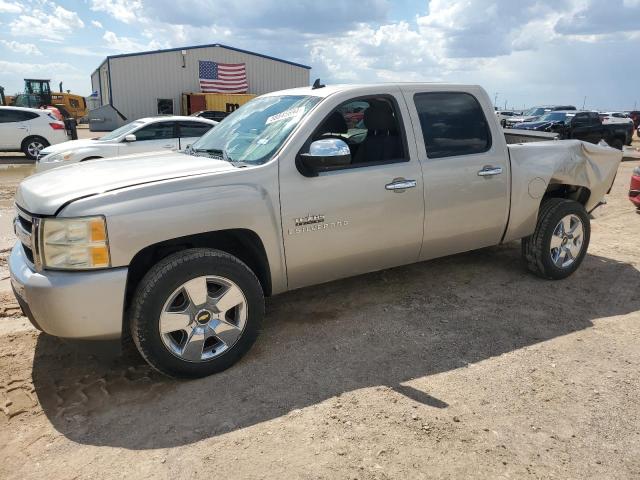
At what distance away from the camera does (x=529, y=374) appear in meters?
3.36

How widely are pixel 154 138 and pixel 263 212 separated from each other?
7.93m

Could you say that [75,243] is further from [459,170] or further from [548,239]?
[548,239]

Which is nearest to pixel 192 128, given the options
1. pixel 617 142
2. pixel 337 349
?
pixel 337 349

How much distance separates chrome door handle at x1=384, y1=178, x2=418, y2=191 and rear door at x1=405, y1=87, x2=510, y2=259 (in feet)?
0.49

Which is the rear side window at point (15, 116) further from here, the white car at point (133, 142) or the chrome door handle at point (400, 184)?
the chrome door handle at point (400, 184)

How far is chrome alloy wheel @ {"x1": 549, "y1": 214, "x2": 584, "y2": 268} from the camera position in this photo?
4.92 m

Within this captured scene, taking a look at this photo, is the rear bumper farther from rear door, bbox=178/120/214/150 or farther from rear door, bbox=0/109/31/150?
rear door, bbox=0/109/31/150

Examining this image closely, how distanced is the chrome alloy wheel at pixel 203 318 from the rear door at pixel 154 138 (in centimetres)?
756

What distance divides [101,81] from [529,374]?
136ft

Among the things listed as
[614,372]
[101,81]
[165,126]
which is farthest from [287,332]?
[101,81]

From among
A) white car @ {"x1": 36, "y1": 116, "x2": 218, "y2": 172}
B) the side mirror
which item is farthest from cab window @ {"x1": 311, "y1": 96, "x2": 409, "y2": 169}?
white car @ {"x1": 36, "y1": 116, "x2": 218, "y2": 172}

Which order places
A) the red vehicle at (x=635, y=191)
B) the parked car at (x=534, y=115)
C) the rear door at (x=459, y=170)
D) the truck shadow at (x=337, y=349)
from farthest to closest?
the parked car at (x=534, y=115) → the red vehicle at (x=635, y=191) → the rear door at (x=459, y=170) → the truck shadow at (x=337, y=349)

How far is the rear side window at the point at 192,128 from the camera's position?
10.7 meters

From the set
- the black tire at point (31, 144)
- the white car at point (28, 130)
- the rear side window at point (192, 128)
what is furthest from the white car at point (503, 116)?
the black tire at point (31, 144)
